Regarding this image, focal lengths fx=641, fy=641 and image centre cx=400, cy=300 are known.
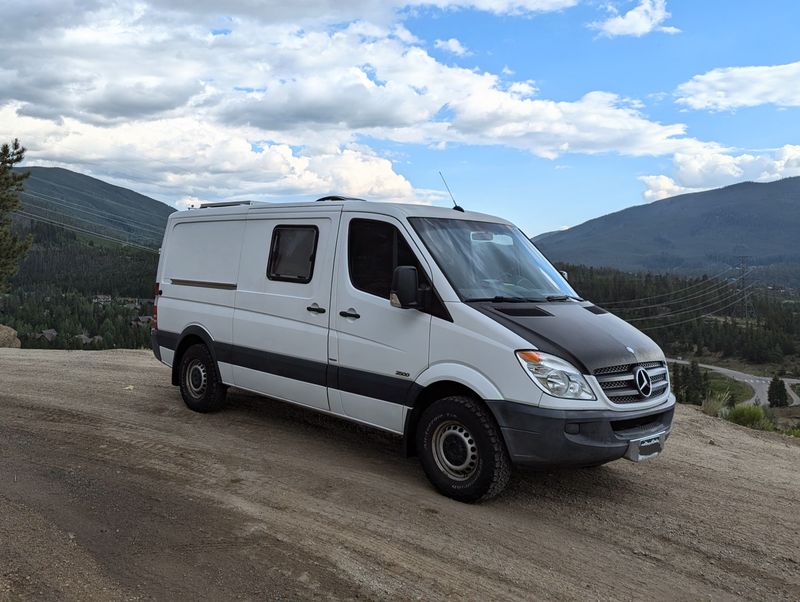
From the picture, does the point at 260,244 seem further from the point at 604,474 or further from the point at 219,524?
the point at 604,474

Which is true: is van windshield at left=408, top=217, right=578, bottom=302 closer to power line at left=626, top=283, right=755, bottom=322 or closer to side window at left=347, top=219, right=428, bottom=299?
side window at left=347, top=219, right=428, bottom=299

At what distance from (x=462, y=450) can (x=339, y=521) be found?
1151mm

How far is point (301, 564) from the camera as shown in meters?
4.04

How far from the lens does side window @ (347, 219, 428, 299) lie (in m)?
5.79

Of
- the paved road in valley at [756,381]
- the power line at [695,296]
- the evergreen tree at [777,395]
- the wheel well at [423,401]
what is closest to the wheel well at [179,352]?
the wheel well at [423,401]

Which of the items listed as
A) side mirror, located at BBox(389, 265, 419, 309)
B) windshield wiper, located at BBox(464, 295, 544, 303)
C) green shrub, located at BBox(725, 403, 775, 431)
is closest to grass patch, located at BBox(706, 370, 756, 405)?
green shrub, located at BBox(725, 403, 775, 431)

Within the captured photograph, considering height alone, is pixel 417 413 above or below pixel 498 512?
above

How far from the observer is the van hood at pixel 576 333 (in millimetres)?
4922

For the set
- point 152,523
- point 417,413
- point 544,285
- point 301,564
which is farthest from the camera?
point 544,285

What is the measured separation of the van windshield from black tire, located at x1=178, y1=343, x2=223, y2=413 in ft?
11.1

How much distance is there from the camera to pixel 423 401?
5.57 meters

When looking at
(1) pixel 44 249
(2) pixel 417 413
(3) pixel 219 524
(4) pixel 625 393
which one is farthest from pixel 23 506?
(1) pixel 44 249

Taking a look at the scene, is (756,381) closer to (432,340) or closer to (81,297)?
(432,340)

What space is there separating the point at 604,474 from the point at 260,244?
14.1 feet
